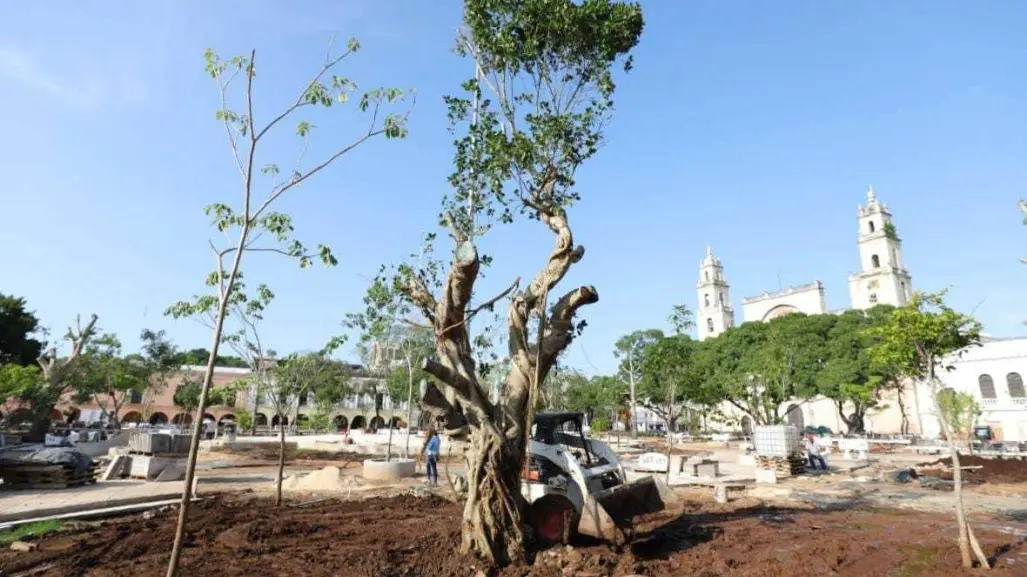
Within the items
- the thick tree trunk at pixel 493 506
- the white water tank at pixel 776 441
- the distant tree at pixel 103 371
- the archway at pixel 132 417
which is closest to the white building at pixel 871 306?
the white water tank at pixel 776 441

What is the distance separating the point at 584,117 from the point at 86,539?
9.92m

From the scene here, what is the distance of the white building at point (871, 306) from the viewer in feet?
137

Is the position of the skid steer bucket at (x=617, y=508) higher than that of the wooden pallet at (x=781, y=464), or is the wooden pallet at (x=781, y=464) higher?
the skid steer bucket at (x=617, y=508)

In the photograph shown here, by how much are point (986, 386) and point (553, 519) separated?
173 feet

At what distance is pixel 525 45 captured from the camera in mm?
9141

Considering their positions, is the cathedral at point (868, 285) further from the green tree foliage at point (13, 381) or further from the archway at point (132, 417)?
the archway at point (132, 417)

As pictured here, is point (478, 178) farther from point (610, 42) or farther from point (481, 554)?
point (481, 554)

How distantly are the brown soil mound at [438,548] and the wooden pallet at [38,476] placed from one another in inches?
217

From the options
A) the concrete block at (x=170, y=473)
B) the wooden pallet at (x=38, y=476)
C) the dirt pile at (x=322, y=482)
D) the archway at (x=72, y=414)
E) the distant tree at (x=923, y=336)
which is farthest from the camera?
the archway at (x=72, y=414)

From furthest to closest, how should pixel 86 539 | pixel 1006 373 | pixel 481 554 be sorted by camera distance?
pixel 1006 373
pixel 86 539
pixel 481 554

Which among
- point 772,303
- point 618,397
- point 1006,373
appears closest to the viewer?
point 1006,373

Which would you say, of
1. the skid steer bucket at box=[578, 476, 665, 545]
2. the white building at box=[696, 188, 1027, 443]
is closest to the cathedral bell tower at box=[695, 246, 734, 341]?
the white building at box=[696, 188, 1027, 443]

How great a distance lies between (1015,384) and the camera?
42.9 metres

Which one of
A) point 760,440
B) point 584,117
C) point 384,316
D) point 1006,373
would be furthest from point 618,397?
point 584,117
